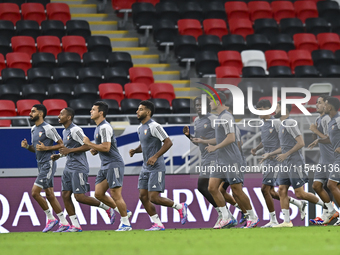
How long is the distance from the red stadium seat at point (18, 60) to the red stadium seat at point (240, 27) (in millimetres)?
7149

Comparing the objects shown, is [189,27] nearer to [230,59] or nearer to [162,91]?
[230,59]

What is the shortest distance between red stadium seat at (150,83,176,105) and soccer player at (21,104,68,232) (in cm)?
568

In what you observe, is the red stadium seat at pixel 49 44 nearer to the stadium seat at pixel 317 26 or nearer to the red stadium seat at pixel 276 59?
the red stadium seat at pixel 276 59

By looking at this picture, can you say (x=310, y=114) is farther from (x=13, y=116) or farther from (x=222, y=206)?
(x=13, y=116)

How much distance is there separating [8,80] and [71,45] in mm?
2490

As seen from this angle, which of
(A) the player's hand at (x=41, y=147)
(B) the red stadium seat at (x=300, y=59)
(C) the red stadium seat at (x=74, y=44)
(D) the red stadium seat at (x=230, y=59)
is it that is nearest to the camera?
(A) the player's hand at (x=41, y=147)

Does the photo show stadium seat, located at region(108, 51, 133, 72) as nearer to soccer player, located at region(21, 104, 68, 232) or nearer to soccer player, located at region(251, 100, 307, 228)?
soccer player, located at region(21, 104, 68, 232)

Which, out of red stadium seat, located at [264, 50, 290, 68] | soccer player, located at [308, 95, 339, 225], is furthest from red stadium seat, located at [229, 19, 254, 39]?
soccer player, located at [308, 95, 339, 225]

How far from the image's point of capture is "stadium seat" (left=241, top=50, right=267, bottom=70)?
59.9 feet

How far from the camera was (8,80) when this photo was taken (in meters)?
15.7

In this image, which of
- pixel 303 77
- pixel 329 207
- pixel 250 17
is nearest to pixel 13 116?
pixel 329 207

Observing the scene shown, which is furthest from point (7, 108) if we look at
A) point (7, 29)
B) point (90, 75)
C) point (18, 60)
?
point (7, 29)

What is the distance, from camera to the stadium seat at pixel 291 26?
19984mm

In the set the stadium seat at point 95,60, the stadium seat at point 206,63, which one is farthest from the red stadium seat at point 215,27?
the stadium seat at point 95,60
